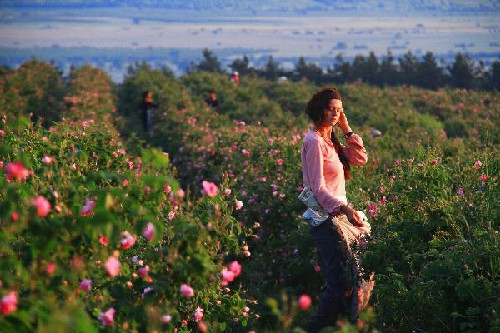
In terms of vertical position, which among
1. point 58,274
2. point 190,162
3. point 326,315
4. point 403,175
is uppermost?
point 58,274

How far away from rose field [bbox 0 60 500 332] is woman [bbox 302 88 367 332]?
0.75 ft

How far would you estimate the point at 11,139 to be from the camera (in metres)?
7.61

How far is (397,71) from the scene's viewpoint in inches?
1613

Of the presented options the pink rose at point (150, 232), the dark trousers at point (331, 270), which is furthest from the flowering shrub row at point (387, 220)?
the pink rose at point (150, 232)

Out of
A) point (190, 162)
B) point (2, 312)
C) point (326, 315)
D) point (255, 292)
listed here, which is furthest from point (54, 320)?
point (190, 162)

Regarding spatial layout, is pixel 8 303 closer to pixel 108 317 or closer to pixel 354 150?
pixel 108 317

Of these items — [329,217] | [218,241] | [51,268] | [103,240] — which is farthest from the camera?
[329,217]

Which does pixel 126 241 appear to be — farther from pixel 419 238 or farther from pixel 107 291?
pixel 419 238

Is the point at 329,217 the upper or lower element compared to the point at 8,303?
lower

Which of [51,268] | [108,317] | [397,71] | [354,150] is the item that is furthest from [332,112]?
[397,71]

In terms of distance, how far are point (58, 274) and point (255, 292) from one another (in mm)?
4155

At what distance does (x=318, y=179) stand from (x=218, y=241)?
0.83m

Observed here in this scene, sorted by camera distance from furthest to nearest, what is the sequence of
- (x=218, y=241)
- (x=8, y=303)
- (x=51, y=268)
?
→ (x=218, y=241)
(x=51, y=268)
(x=8, y=303)

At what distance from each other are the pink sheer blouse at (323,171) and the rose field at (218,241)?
1.63 feet
